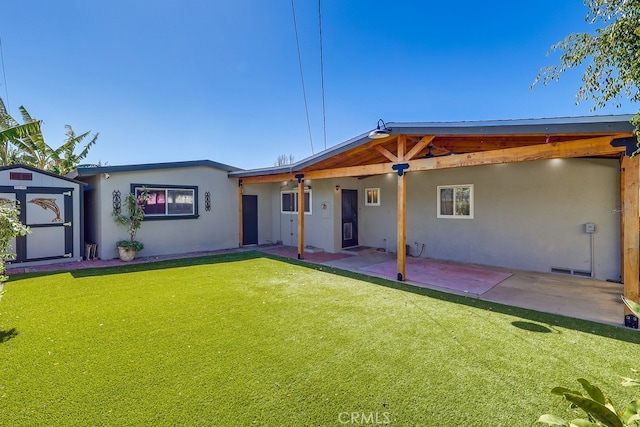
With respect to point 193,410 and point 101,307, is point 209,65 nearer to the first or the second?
point 101,307

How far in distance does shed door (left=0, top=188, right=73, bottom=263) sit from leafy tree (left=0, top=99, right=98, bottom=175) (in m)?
5.05

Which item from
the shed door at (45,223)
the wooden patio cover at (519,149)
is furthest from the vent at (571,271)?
the shed door at (45,223)

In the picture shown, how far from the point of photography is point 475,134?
5.22 meters

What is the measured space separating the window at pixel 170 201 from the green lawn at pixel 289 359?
15.2 ft

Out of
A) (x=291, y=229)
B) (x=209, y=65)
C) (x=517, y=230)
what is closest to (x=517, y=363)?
(x=517, y=230)

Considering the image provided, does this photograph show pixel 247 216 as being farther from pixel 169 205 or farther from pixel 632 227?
pixel 632 227

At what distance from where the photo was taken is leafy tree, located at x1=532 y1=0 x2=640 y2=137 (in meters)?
2.34

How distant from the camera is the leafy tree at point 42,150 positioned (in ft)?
39.0

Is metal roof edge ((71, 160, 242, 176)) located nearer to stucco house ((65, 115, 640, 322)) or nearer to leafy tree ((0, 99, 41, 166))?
stucco house ((65, 115, 640, 322))

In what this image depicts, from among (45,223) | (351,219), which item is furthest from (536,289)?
(45,223)

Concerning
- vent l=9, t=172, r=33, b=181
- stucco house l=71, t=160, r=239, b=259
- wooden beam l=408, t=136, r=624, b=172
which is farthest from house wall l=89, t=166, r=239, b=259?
wooden beam l=408, t=136, r=624, b=172

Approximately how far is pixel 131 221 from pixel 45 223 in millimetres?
2101

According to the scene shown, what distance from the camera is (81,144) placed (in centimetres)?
1462

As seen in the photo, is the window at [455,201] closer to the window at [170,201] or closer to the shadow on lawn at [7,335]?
the window at [170,201]
